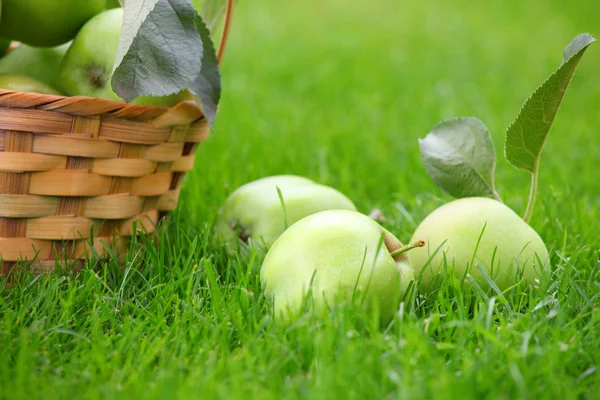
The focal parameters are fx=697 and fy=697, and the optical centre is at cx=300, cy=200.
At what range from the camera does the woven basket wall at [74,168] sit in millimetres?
1271

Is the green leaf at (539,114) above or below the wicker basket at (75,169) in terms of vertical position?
above

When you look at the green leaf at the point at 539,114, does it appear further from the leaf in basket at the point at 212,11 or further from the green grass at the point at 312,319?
the leaf in basket at the point at 212,11

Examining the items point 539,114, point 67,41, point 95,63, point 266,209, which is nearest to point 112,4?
point 67,41

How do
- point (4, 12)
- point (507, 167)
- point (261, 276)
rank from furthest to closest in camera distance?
point (507, 167) → point (4, 12) → point (261, 276)

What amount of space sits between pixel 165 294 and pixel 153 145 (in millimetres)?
323

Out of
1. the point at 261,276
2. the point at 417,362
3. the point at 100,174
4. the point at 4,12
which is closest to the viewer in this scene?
the point at 417,362

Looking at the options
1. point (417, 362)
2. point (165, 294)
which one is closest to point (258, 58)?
point (165, 294)

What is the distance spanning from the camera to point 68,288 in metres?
1.22

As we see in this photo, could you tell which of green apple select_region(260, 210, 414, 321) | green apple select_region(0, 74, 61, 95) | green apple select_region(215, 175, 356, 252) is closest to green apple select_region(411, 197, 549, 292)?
green apple select_region(260, 210, 414, 321)

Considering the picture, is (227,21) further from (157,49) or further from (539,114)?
(539,114)

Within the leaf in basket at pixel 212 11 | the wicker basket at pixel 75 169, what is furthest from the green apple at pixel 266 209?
the leaf in basket at pixel 212 11

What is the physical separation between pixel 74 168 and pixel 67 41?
389 mm

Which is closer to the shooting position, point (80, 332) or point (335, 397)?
point (335, 397)

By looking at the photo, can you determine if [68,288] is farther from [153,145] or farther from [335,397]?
[335,397]
